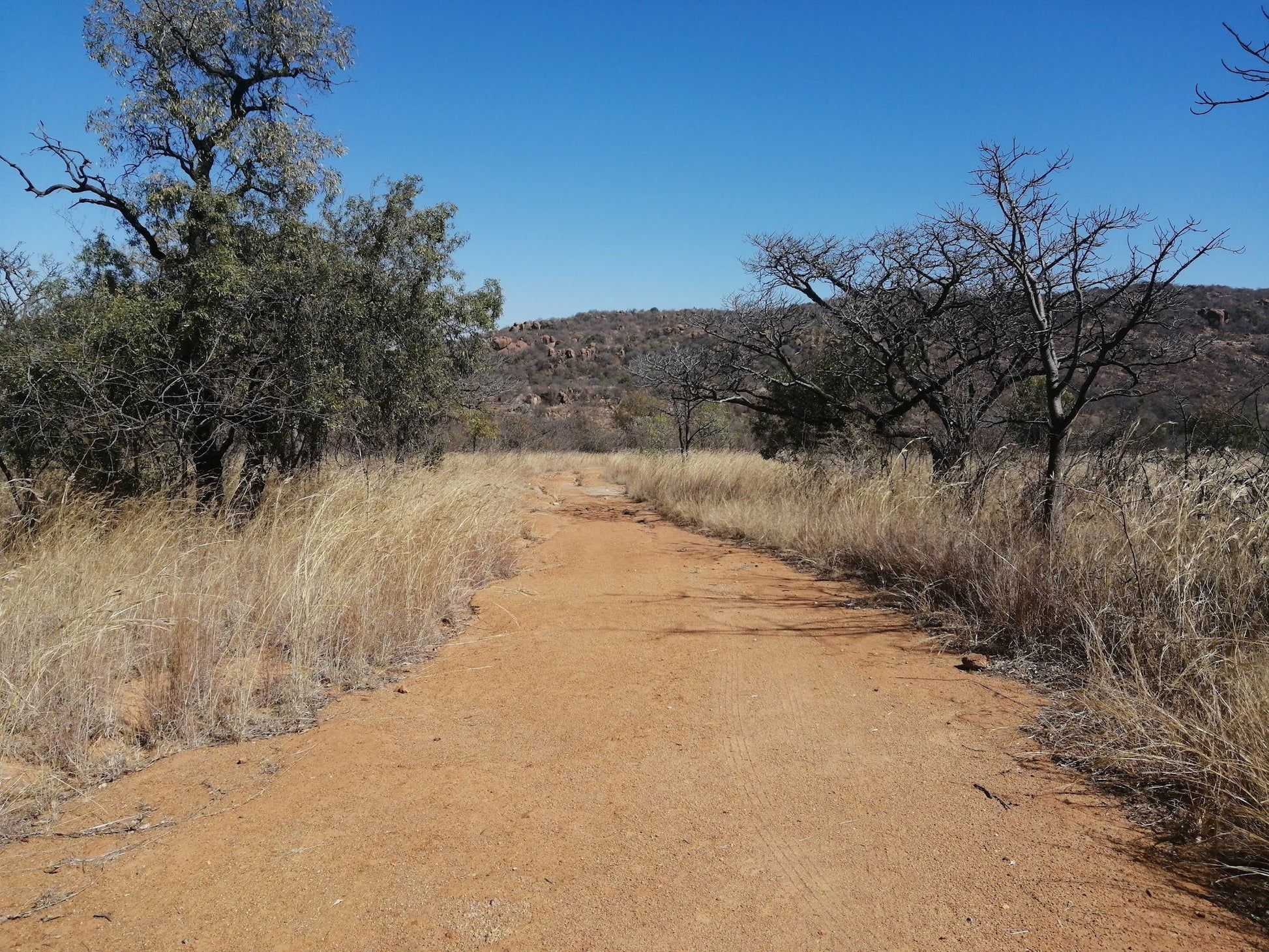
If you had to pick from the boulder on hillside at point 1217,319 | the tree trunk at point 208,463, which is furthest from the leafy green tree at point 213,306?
the boulder on hillside at point 1217,319

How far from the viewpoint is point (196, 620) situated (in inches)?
168

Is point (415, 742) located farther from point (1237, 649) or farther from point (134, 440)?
point (134, 440)

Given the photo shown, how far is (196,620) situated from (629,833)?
2974mm

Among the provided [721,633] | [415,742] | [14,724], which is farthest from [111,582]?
[721,633]

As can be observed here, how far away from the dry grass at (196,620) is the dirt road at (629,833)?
11.2 inches

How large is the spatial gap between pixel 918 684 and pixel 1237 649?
1.61m

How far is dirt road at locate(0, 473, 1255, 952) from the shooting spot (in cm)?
236

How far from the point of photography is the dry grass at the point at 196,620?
3.53 meters

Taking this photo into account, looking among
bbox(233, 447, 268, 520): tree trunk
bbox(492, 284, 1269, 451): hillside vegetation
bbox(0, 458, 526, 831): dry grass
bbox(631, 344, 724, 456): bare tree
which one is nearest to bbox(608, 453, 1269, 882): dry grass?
bbox(492, 284, 1269, 451): hillside vegetation

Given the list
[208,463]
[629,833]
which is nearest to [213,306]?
[208,463]

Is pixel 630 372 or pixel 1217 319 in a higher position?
pixel 1217 319

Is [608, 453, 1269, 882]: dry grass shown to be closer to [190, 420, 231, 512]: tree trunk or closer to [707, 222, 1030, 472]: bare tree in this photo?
[707, 222, 1030, 472]: bare tree

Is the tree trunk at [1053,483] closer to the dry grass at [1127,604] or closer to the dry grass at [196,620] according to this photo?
the dry grass at [1127,604]

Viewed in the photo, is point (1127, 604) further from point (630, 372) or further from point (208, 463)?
point (630, 372)
